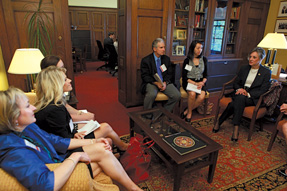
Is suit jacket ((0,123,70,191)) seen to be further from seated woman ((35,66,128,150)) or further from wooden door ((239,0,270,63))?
wooden door ((239,0,270,63))

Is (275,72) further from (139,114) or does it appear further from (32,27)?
(32,27)

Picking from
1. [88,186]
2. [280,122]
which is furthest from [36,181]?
[280,122]

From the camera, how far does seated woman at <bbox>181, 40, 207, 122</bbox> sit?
3.20 meters

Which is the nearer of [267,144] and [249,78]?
[267,144]

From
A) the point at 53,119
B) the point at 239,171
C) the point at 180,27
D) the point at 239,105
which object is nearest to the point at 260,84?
the point at 239,105

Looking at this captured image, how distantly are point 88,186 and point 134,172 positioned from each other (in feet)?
3.01

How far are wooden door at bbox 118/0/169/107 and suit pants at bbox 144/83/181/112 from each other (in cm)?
56

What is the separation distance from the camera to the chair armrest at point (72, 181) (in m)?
0.91

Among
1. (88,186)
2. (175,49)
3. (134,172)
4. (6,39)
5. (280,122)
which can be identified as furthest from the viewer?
(175,49)

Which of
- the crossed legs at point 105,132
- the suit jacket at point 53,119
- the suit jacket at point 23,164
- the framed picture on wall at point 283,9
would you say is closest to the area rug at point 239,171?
the crossed legs at point 105,132

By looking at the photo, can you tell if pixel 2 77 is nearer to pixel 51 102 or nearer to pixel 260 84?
pixel 51 102

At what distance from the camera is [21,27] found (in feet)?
8.43

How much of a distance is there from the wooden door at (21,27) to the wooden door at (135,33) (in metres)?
0.99

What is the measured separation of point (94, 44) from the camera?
28.1 ft
